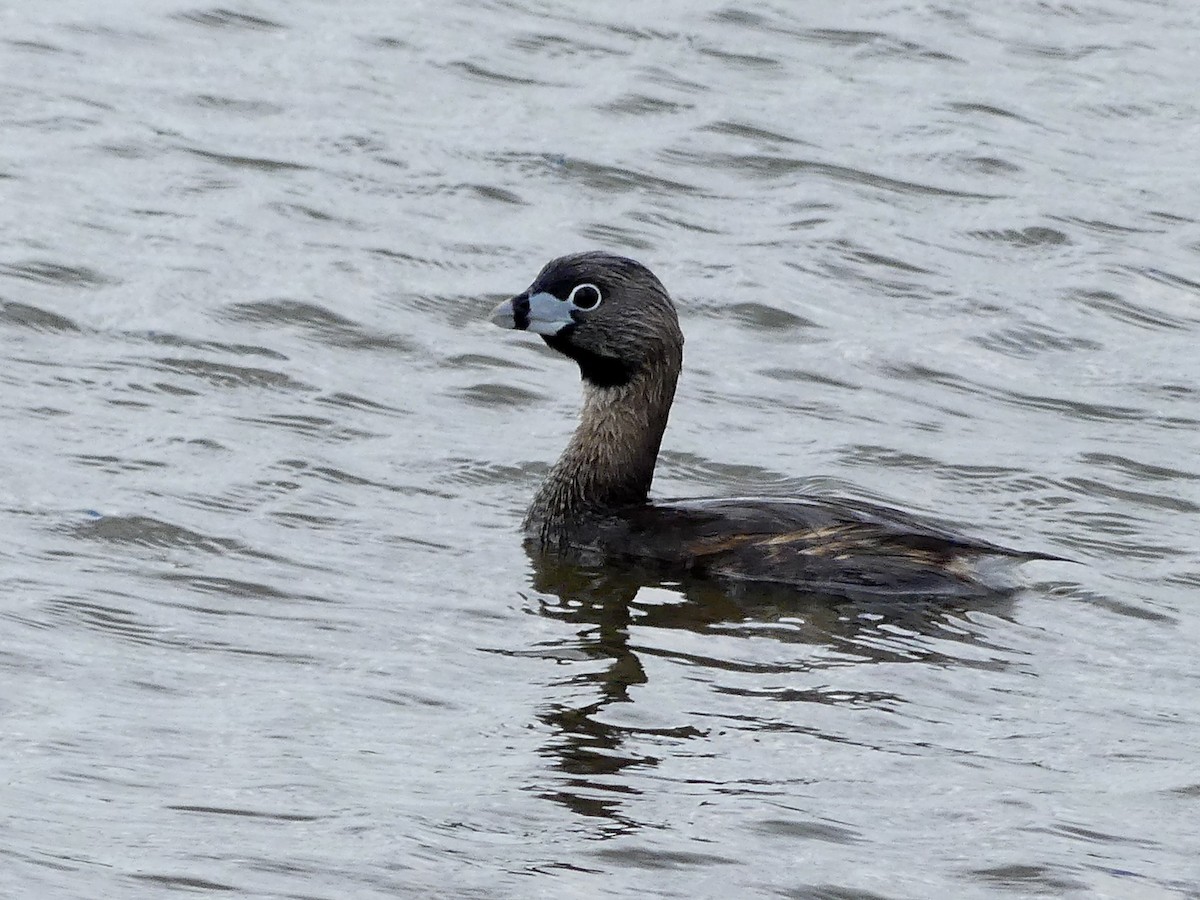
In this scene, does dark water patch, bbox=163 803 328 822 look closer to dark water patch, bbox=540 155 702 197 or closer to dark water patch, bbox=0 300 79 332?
dark water patch, bbox=0 300 79 332

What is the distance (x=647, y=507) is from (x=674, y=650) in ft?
4.31

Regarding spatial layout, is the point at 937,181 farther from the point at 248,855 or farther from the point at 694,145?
the point at 248,855

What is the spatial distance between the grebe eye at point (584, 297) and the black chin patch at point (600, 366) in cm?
17

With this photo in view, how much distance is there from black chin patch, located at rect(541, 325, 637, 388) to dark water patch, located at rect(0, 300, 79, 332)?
2437mm

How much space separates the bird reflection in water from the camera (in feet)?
22.4

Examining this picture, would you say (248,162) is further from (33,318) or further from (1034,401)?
(1034,401)

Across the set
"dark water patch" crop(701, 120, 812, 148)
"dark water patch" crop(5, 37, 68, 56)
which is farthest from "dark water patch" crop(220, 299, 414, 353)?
"dark water patch" crop(5, 37, 68, 56)

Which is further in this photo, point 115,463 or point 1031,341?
point 1031,341

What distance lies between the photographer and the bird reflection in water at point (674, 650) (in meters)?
6.82

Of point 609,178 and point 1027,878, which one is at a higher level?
point 609,178

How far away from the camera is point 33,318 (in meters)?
10.7

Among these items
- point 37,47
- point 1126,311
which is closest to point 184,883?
point 1126,311

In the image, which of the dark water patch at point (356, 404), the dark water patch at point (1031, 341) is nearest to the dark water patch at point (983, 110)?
the dark water patch at point (1031, 341)

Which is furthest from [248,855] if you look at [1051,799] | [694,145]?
[694,145]
